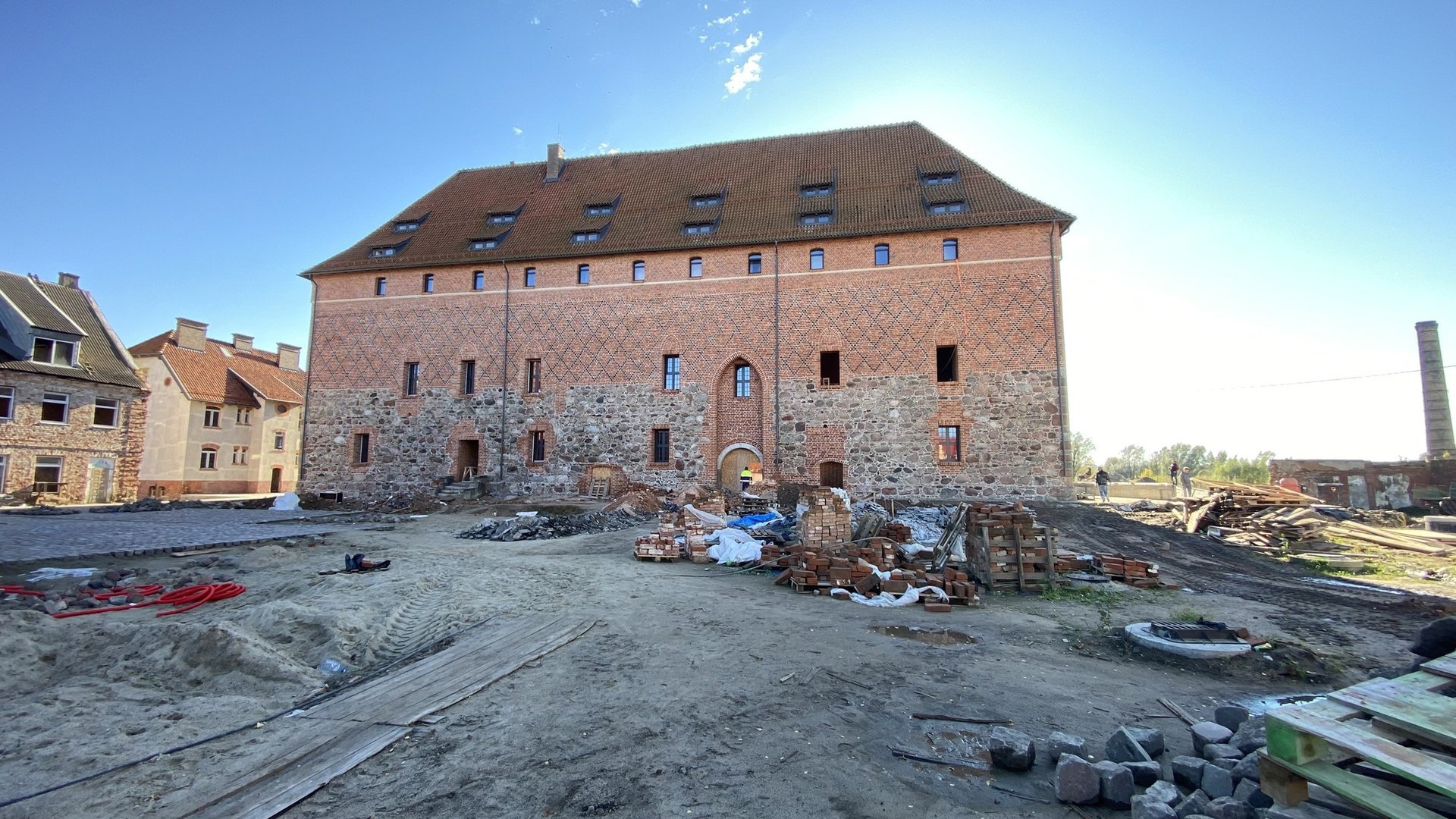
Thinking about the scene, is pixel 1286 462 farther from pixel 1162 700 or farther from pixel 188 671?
pixel 188 671

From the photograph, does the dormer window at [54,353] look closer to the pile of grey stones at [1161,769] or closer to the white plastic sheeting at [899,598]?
the white plastic sheeting at [899,598]

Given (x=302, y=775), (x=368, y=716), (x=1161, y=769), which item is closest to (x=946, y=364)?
(x=1161, y=769)

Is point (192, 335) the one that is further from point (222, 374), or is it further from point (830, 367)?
point (830, 367)

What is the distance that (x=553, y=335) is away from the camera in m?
25.6

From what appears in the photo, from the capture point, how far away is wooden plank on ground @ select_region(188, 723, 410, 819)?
3008 millimetres

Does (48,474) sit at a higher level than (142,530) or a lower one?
higher

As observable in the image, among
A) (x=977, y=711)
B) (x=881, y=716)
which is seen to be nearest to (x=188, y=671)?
(x=881, y=716)

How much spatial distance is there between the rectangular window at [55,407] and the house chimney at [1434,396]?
58688 millimetres

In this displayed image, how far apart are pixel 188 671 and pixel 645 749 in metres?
3.87

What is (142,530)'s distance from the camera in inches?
566

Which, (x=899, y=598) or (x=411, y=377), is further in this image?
(x=411, y=377)

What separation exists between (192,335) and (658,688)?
4364 centimetres

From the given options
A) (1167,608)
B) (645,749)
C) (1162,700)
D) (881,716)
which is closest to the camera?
(645,749)

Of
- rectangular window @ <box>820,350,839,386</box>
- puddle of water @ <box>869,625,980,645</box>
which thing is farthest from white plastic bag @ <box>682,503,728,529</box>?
rectangular window @ <box>820,350,839,386</box>
